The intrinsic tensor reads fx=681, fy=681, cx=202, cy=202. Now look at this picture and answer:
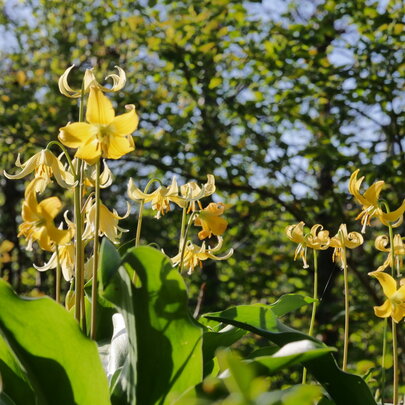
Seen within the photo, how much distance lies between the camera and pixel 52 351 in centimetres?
88

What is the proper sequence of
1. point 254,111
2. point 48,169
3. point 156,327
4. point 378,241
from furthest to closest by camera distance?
point 254,111 < point 378,241 < point 48,169 < point 156,327

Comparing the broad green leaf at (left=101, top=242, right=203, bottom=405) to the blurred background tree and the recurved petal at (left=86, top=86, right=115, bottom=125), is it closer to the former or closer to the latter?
the recurved petal at (left=86, top=86, right=115, bottom=125)

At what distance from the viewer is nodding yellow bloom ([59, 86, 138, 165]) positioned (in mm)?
956

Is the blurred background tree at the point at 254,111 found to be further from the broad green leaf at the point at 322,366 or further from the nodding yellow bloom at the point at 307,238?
the broad green leaf at the point at 322,366

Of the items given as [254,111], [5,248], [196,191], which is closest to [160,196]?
[196,191]

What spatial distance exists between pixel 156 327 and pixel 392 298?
49cm

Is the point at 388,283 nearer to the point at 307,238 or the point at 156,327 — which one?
the point at 307,238

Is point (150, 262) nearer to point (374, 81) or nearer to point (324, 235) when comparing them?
point (324, 235)

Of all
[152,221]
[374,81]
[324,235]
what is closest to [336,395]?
[324,235]

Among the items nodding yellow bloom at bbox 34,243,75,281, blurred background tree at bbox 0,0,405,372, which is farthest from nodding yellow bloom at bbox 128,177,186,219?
Answer: blurred background tree at bbox 0,0,405,372

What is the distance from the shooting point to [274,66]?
4004mm

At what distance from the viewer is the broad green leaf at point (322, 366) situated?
94cm

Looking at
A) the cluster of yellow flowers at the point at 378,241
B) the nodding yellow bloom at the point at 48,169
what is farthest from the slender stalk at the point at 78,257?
the cluster of yellow flowers at the point at 378,241

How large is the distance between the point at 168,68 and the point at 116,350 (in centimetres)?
350
